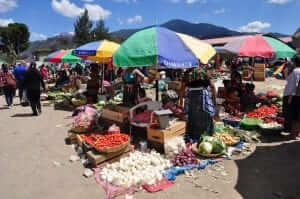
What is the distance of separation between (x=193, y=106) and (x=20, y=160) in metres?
3.75

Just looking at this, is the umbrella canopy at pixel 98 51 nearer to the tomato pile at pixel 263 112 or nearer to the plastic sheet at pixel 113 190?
the tomato pile at pixel 263 112

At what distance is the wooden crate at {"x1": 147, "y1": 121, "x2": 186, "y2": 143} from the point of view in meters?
5.08

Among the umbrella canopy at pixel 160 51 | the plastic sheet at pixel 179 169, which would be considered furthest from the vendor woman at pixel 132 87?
the plastic sheet at pixel 179 169

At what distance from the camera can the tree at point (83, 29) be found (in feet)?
164

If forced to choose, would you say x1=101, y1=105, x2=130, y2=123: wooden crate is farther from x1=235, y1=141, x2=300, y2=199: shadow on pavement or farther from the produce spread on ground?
x1=235, y1=141, x2=300, y2=199: shadow on pavement

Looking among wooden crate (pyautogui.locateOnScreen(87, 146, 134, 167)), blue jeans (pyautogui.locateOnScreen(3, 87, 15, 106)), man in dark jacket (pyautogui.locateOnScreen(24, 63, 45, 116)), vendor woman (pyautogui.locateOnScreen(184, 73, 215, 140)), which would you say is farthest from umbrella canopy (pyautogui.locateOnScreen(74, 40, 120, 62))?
wooden crate (pyautogui.locateOnScreen(87, 146, 134, 167))

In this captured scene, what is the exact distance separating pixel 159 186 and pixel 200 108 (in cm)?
214

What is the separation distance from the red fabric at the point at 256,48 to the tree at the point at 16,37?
203 feet

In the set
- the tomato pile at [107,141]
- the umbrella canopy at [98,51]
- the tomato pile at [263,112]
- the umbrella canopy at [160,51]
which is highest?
the umbrella canopy at [98,51]

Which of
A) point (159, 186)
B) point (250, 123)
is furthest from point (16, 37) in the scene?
point (159, 186)

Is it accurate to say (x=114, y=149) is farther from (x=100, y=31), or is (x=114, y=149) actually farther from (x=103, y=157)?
(x=100, y=31)

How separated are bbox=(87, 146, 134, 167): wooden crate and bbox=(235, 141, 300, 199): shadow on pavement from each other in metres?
2.12

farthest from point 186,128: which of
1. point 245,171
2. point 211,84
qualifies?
point 245,171

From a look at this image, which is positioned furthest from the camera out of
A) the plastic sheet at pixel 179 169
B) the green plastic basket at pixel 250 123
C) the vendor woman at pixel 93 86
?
the vendor woman at pixel 93 86
